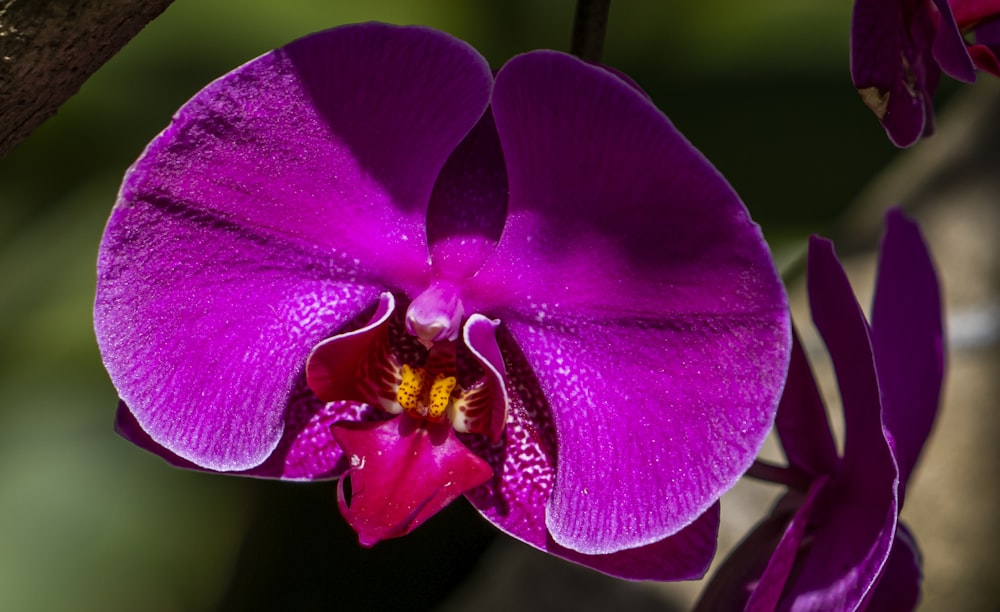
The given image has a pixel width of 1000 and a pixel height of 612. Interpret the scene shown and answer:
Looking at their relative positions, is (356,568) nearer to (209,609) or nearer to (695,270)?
(209,609)

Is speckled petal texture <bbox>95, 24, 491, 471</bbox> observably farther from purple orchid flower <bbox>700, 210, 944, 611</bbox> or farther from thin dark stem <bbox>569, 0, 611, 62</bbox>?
purple orchid flower <bbox>700, 210, 944, 611</bbox>

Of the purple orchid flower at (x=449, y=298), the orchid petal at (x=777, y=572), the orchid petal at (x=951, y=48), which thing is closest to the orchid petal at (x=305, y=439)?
the purple orchid flower at (x=449, y=298)

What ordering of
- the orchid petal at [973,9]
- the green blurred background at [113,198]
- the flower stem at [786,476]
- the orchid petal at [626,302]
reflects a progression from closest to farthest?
1. the orchid petal at [626,302]
2. the orchid petal at [973,9]
3. the flower stem at [786,476]
4. the green blurred background at [113,198]

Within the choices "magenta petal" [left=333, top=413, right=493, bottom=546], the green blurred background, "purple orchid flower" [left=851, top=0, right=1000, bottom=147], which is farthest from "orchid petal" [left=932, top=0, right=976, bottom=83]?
the green blurred background

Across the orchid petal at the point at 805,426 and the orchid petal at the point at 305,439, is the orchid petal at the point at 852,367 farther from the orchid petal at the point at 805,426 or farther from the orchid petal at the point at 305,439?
the orchid petal at the point at 305,439

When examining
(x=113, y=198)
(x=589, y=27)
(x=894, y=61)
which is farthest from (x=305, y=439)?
(x=113, y=198)

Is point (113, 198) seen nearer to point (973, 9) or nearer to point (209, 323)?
point (209, 323)

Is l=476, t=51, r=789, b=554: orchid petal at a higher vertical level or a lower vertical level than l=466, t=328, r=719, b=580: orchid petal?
higher
